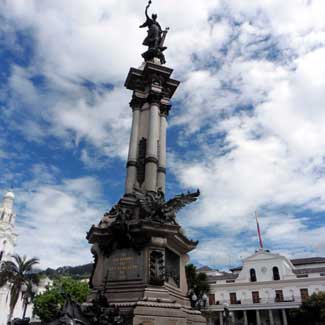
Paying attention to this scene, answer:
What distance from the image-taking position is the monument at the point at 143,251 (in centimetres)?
1076

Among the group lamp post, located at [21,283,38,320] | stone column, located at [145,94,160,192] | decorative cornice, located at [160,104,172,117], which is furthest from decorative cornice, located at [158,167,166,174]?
lamp post, located at [21,283,38,320]

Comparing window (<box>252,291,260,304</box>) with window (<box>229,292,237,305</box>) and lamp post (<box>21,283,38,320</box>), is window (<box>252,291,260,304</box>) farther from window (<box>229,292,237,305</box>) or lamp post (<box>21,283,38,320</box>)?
lamp post (<box>21,283,38,320</box>)

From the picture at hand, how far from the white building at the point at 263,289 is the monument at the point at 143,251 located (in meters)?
40.1

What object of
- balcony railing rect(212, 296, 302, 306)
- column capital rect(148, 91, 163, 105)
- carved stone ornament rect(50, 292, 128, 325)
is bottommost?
carved stone ornament rect(50, 292, 128, 325)

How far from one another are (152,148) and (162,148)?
3.59 feet

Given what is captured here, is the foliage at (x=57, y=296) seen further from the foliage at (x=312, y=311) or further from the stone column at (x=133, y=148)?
the foliage at (x=312, y=311)

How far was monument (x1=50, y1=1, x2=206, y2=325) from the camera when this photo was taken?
10758 millimetres

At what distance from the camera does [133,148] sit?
16797mm

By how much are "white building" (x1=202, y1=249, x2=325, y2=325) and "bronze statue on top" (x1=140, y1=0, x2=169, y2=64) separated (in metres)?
41.2

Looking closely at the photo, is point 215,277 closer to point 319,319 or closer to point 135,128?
point 319,319

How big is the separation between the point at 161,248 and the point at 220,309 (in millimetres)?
46152

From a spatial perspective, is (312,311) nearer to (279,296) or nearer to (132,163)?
(279,296)

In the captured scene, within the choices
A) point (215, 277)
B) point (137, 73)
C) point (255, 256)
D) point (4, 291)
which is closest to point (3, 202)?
point (4, 291)

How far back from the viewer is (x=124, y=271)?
40.0 ft
